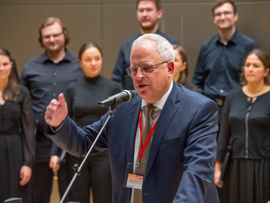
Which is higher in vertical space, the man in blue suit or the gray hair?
the gray hair

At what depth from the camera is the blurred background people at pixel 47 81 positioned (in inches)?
161

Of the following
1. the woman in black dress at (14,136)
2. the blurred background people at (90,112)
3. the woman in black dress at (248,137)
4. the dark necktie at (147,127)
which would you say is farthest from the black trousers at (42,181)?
the dark necktie at (147,127)

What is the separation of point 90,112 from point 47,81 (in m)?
0.64

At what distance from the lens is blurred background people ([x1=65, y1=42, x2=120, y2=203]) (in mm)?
3732

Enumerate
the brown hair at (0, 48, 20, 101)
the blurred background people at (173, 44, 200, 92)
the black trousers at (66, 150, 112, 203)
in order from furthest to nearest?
the blurred background people at (173, 44, 200, 92) → the brown hair at (0, 48, 20, 101) → the black trousers at (66, 150, 112, 203)

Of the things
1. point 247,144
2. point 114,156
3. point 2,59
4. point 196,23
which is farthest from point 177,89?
point 196,23

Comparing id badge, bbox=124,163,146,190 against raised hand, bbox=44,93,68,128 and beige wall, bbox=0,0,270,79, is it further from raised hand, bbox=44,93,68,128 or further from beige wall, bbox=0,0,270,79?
beige wall, bbox=0,0,270,79

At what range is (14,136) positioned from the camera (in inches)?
151

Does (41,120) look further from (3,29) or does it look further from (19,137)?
(3,29)

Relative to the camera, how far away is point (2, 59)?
384 centimetres

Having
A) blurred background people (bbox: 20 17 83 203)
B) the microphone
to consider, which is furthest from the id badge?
blurred background people (bbox: 20 17 83 203)

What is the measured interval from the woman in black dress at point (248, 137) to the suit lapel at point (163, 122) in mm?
1843

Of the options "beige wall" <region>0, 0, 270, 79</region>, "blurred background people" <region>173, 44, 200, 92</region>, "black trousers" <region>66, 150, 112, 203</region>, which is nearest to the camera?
"black trousers" <region>66, 150, 112, 203</region>

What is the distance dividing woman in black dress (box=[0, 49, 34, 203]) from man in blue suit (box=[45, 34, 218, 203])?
69.0 inches
